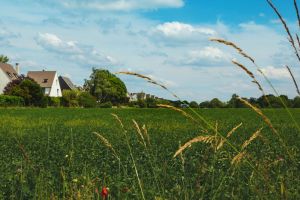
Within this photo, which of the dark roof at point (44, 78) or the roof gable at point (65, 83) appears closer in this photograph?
the dark roof at point (44, 78)

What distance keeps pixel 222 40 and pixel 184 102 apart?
1.39 ft

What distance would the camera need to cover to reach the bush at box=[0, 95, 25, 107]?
71062 mm

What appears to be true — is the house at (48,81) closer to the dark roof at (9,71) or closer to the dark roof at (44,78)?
the dark roof at (44,78)

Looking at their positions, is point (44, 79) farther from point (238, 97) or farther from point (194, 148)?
point (238, 97)

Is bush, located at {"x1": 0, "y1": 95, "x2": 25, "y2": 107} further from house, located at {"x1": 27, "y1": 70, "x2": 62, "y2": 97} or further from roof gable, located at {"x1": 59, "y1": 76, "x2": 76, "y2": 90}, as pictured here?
roof gable, located at {"x1": 59, "y1": 76, "x2": 76, "y2": 90}

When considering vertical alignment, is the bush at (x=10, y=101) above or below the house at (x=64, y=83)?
below

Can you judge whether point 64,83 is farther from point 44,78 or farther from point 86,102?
point 86,102

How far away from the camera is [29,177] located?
25.5ft

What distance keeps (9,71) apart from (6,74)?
15.4 ft

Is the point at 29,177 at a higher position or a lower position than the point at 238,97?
lower

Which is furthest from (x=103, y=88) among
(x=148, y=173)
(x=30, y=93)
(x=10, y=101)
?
(x=148, y=173)

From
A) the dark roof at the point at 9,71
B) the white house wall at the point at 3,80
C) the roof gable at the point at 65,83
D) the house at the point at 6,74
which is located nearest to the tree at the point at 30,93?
the white house wall at the point at 3,80

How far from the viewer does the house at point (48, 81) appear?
393ft

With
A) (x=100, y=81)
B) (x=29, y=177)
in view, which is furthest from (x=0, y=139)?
(x=100, y=81)
